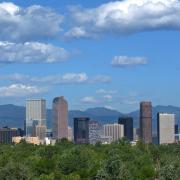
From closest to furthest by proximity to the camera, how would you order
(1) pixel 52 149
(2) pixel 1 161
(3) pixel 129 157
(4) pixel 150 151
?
(2) pixel 1 161 → (3) pixel 129 157 → (1) pixel 52 149 → (4) pixel 150 151

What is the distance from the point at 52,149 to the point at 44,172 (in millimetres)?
41081

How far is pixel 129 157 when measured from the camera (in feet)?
361

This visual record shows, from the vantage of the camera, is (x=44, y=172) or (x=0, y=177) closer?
(x=0, y=177)

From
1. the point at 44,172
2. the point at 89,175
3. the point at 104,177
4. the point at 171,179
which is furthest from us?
the point at 44,172

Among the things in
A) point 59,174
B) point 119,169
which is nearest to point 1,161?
point 59,174

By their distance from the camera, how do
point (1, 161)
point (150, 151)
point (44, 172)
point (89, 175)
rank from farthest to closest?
point (150, 151) < point (1, 161) < point (44, 172) < point (89, 175)

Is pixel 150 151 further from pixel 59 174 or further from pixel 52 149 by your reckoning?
pixel 59 174

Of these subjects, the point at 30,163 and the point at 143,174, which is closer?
the point at 143,174

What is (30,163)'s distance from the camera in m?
94.8

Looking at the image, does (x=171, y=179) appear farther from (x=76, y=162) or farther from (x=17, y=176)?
(x=76, y=162)

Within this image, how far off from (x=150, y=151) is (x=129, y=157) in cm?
4143

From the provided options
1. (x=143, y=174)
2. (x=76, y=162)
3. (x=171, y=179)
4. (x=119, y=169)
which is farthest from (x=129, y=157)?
(x=171, y=179)

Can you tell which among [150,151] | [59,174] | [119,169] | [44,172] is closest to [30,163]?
[44,172]

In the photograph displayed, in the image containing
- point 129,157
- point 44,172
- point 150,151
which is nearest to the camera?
point 44,172
